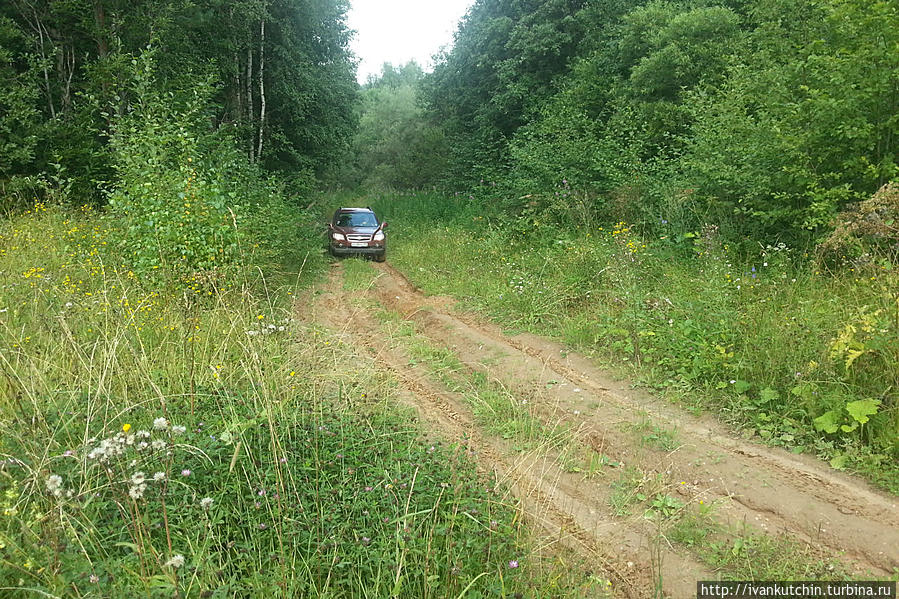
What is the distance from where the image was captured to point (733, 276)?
7.11 m

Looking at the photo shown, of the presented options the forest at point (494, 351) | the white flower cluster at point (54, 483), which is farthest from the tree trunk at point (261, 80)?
the white flower cluster at point (54, 483)

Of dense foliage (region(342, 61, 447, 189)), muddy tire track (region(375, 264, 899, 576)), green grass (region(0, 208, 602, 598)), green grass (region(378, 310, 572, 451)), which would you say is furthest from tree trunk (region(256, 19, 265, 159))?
green grass (region(0, 208, 602, 598))

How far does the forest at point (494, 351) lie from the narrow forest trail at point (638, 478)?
0.03 meters

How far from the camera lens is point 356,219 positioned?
665 inches

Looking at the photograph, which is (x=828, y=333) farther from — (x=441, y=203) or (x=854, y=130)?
(x=441, y=203)

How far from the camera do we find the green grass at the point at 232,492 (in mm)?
2568

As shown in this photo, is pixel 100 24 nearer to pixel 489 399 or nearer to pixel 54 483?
pixel 489 399

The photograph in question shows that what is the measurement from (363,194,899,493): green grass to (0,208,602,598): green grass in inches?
116

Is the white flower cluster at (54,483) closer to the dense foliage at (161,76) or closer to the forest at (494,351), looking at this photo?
the forest at (494,351)

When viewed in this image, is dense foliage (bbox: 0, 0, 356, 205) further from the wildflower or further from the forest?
the wildflower

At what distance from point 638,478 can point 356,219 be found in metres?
13.9

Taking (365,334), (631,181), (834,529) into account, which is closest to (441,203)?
(631,181)

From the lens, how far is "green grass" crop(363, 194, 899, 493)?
185 inches

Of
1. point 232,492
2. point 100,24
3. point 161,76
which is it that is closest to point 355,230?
point 161,76
